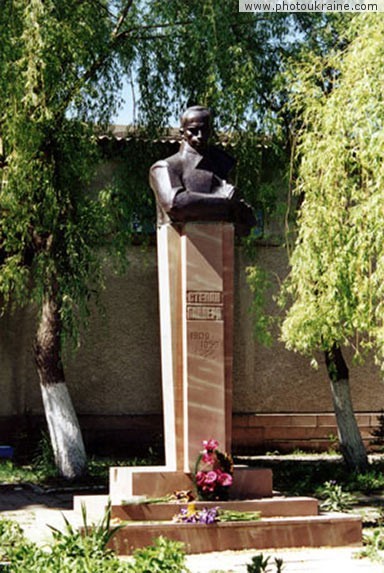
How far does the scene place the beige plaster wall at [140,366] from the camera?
1609cm

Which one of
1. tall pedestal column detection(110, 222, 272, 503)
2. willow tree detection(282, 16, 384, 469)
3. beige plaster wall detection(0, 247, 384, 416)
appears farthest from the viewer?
beige plaster wall detection(0, 247, 384, 416)

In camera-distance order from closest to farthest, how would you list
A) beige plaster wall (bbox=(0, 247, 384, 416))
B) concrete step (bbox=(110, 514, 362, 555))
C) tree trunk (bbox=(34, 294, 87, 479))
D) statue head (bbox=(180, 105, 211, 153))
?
concrete step (bbox=(110, 514, 362, 555)) < statue head (bbox=(180, 105, 211, 153)) < tree trunk (bbox=(34, 294, 87, 479)) < beige plaster wall (bbox=(0, 247, 384, 416))

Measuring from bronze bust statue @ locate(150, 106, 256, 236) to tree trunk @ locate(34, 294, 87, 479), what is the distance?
4.44m

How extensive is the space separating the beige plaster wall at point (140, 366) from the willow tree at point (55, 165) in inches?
122

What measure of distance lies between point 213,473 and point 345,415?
242 inches

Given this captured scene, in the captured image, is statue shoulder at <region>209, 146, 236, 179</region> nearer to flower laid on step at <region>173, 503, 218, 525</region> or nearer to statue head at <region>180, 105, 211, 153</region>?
statue head at <region>180, 105, 211, 153</region>

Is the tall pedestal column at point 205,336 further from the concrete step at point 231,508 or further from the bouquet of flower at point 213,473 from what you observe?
the concrete step at point 231,508

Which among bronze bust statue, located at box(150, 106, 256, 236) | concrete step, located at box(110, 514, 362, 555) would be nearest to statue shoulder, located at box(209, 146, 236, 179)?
bronze bust statue, located at box(150, 106, 256, 236)

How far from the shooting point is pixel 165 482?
8.12m

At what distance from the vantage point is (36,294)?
12.5 m

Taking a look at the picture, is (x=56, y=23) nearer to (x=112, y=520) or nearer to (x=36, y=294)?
(x=36, y=294)

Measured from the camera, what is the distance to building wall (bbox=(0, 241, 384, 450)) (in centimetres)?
1609

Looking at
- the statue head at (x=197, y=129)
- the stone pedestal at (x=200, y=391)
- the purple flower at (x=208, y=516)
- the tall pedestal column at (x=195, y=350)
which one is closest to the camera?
the purple flower at (x=208, y=516)

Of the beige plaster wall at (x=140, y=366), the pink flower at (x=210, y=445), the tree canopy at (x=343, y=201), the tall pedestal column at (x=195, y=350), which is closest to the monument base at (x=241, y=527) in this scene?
the tall pedestal column at (x=195, y=350)
